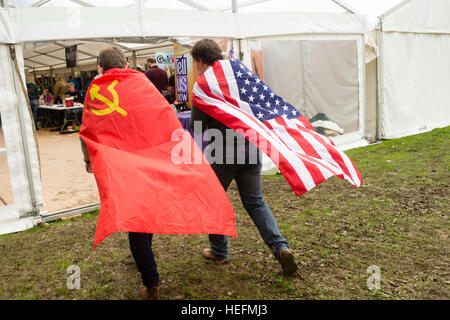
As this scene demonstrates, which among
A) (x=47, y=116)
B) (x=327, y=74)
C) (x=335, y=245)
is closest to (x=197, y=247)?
(x=335, y=245)

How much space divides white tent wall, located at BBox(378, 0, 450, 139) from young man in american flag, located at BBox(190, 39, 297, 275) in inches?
272

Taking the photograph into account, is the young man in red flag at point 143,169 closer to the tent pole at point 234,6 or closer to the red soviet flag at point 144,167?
the red soviet flag at point 144,167

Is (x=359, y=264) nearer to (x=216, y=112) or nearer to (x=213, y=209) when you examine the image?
(x=213, y=209)

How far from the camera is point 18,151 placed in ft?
15.6

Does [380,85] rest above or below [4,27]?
below

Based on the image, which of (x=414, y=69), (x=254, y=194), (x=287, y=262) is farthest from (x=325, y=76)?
(x=287, y=262)

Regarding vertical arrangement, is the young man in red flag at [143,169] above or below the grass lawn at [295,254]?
above

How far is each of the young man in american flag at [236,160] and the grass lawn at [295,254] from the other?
0.32 metres

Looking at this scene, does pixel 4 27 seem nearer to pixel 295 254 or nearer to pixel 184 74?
pixel 295 254

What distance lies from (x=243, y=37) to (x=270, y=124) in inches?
142

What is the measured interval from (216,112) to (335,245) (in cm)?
178

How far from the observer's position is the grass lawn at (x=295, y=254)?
3035 millimetres

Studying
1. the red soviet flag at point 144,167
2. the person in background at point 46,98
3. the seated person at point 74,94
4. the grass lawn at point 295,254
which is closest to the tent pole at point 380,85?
the grass lawn at point 295,254

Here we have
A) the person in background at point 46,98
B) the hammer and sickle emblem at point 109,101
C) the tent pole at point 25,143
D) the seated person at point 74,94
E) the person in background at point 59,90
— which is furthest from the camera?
the person in background at point 46,98
